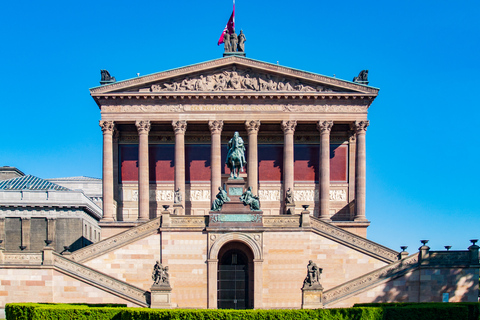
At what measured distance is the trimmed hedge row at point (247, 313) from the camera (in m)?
36.6

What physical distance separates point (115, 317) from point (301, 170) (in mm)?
32690

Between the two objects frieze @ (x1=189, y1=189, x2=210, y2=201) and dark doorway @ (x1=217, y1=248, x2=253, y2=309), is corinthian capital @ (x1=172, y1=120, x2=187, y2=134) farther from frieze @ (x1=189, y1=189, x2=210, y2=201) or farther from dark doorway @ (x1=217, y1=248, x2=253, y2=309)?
dark doorway @ (x1=217, y1=248, x2=253, y2=309)

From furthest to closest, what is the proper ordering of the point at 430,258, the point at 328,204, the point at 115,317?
1. the point at 328,204
2. the point at 430,258
3. the point at 115,317

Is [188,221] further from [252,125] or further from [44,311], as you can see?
[252,125]

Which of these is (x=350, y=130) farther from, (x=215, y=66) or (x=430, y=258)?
(x=430, y=258)

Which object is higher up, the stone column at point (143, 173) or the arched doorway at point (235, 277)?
the stone column at point (143, 173)

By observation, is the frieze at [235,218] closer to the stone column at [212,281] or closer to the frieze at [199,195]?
the stone column at [212,281]

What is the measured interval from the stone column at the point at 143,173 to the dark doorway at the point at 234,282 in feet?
51.1

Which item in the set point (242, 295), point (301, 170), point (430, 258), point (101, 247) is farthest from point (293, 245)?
point (301, 170)

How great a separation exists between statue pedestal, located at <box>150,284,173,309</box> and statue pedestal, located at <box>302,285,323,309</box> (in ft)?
27.9

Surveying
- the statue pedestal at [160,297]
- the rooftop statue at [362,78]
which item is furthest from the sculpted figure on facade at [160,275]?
the rooftop statue at [362,78]

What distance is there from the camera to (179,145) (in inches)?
2539

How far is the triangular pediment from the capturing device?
64125 mm

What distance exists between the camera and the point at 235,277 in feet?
162
